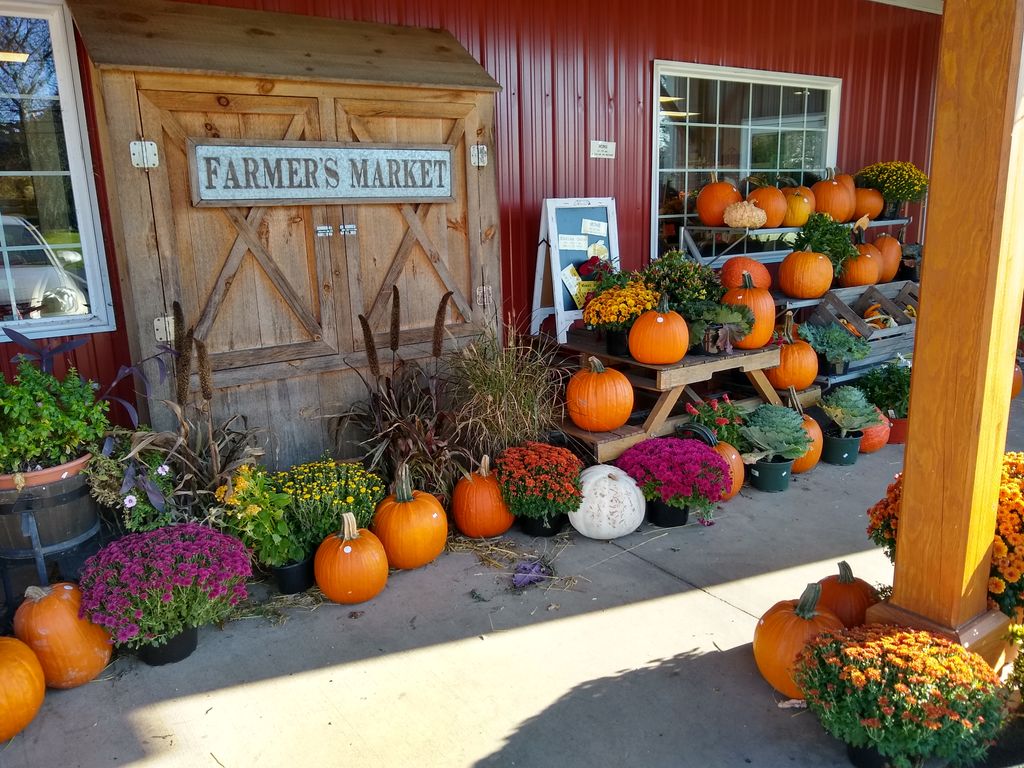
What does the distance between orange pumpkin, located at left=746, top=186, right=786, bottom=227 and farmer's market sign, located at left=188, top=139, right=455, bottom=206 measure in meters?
2.89

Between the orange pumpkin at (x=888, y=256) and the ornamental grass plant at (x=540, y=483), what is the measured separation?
426 cm

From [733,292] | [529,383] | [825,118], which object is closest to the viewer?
[529,383]

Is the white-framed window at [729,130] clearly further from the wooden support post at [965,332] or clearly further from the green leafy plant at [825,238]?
the wooden support post at [965,332]

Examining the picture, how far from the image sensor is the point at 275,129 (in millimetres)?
3857

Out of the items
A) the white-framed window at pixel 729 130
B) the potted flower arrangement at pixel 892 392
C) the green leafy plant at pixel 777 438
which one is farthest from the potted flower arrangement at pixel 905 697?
the white-framed window at pixel 729 130

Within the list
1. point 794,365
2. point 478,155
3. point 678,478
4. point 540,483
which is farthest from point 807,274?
point 540,483

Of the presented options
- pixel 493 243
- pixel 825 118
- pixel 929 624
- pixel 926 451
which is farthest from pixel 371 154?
pixel 825 118

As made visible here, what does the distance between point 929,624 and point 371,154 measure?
3.44 m

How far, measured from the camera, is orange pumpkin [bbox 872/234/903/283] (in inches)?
264

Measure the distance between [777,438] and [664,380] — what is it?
829mm

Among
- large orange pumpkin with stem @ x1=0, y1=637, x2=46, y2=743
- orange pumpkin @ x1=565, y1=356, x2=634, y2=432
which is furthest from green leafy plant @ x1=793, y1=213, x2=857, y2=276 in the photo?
large orange pumpkin with stem @ x1=0, y1=637, x2=46, y2=743

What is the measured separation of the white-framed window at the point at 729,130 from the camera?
245 inches

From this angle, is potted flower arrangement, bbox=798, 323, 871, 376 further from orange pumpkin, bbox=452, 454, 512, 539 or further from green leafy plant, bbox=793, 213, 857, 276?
orange pumpkin, bbox=452, 454, 512, 539

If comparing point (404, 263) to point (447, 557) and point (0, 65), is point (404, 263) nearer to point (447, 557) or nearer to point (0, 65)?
point (447, 557)
